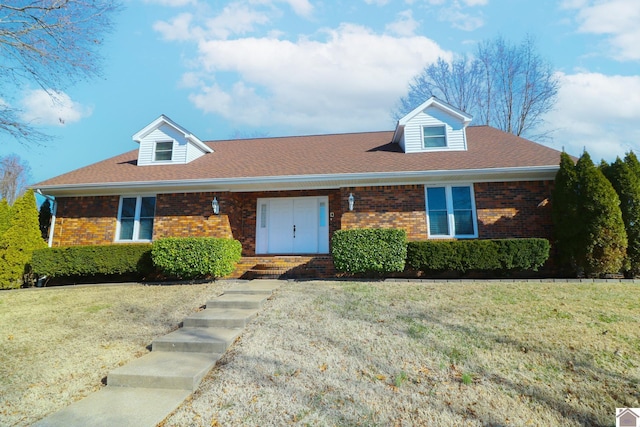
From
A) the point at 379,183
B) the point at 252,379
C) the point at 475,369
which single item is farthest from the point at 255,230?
the point at 475,369

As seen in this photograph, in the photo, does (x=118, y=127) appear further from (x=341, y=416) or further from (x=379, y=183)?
(x=341, y=416)

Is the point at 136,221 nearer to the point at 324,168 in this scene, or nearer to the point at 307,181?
the point at 307,181

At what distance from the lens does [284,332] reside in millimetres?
5090

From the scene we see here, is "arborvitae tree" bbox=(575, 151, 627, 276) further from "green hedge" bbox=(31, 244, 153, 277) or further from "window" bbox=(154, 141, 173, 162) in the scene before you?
"window" bbox=(154, 141, 173, 162)

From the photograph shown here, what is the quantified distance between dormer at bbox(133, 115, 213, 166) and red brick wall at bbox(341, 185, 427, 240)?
275 inches

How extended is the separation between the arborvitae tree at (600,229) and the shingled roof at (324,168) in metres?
1.35

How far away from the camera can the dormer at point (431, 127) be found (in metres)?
11.7

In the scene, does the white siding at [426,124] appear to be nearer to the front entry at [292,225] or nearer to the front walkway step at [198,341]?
the front entry at [292,225]

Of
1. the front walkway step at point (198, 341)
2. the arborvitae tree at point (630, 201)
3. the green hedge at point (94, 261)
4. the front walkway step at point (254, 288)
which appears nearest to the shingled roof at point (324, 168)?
the arborvitae tree at point (630, 201)

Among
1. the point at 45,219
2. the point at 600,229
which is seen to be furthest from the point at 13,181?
the point at 600,229

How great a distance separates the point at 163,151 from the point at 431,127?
10408mm

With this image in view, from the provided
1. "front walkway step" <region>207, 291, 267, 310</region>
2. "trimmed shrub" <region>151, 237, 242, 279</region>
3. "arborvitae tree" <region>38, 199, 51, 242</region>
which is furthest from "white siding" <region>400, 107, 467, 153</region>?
"arborvitae tree" <region>38, 199, 51, 242</region>

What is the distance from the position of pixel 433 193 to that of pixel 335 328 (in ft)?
21.8

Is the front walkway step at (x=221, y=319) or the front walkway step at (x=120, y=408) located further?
the front walkway step at (x=221, y=319)
